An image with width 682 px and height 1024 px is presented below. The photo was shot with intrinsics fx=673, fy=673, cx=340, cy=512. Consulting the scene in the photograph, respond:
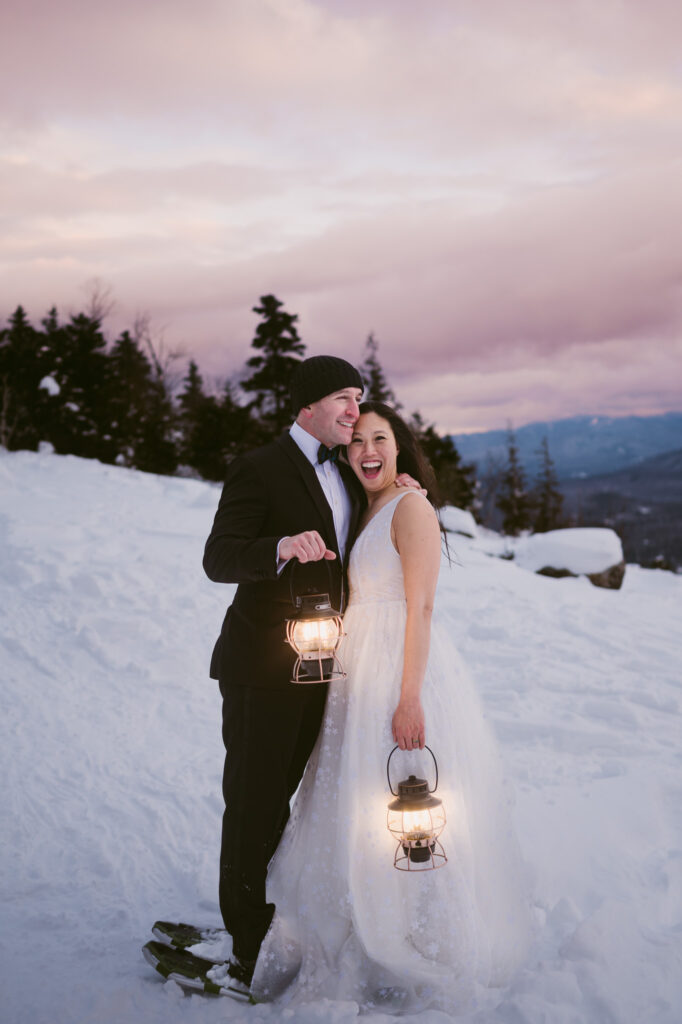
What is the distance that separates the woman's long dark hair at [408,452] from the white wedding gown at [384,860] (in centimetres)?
42

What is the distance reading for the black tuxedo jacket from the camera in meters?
2.84

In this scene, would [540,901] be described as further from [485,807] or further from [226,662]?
[226,662]

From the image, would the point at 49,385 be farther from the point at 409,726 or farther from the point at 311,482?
the point at 409,726

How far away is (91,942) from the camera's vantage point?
3.32 metres

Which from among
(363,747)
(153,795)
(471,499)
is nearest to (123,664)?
(153,795)

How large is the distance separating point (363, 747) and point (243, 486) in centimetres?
122

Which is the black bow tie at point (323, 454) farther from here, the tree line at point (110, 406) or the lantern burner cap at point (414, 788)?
the tree line at point (110, 406)

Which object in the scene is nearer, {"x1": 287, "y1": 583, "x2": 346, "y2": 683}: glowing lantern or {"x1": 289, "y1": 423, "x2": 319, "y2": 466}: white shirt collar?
{"x1": 287, "y1": 583, "x2": 346, "y2": 683}: glowing lantern

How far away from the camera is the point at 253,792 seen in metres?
2.88

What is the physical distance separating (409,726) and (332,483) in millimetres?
1140

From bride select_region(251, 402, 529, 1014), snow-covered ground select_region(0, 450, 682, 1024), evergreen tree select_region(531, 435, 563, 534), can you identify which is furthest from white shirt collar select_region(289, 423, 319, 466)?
evergreen tree select_region(531, 435, 563, 534)

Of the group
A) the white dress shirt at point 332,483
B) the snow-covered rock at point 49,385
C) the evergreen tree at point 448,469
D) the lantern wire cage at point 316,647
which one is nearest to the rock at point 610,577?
the white dress shirt at point 332,483

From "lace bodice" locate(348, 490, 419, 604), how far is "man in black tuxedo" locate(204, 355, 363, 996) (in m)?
0.13

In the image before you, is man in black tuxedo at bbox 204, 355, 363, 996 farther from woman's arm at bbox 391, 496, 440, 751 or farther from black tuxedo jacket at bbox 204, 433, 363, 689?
woman's arm at bbox 391, 496, 440, 751
